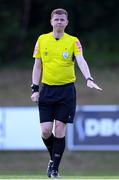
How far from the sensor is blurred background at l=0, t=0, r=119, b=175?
2475 cm

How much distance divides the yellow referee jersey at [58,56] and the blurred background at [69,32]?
13264mm

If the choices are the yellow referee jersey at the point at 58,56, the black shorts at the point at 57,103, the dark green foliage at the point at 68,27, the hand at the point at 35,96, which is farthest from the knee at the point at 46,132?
the dark green foliage at the point at 68,27

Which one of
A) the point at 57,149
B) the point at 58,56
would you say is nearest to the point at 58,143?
the point at 57,149

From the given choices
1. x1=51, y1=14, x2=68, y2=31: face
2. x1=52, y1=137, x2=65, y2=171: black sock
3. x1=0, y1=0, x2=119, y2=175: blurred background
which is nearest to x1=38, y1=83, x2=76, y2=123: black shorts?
x1=52, y1=137, x2=65, y2=171: black sock

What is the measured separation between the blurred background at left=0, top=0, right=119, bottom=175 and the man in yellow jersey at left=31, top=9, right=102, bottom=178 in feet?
43.1

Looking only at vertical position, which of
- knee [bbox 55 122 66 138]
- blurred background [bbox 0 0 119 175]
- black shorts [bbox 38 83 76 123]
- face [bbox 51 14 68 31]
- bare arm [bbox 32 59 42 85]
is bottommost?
blurred background [bbox 0 0 119 175]

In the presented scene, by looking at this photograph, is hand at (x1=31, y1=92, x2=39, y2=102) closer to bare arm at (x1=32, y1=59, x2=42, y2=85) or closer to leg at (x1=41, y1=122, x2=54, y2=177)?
bare arm at (x1=32, y1=59, x2=42, y2=85)

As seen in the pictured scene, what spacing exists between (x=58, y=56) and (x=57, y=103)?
0.63 m

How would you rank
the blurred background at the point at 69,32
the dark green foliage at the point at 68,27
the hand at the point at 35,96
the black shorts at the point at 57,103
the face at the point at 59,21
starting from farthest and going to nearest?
the dark green foliage at the point at 68,27, the blurred background at the point at 69,32, the hand at the point at 35,96, the black shorts at the point at 57,103, the face at the point at 59,21

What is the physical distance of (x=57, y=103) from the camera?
10.7 m

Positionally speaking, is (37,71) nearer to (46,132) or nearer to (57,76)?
(57,76)

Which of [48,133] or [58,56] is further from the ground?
[58,56]

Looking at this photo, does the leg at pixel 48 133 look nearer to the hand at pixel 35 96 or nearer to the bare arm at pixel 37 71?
the hand at pixel 35 96

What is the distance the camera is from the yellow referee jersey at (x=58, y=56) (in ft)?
34.7
